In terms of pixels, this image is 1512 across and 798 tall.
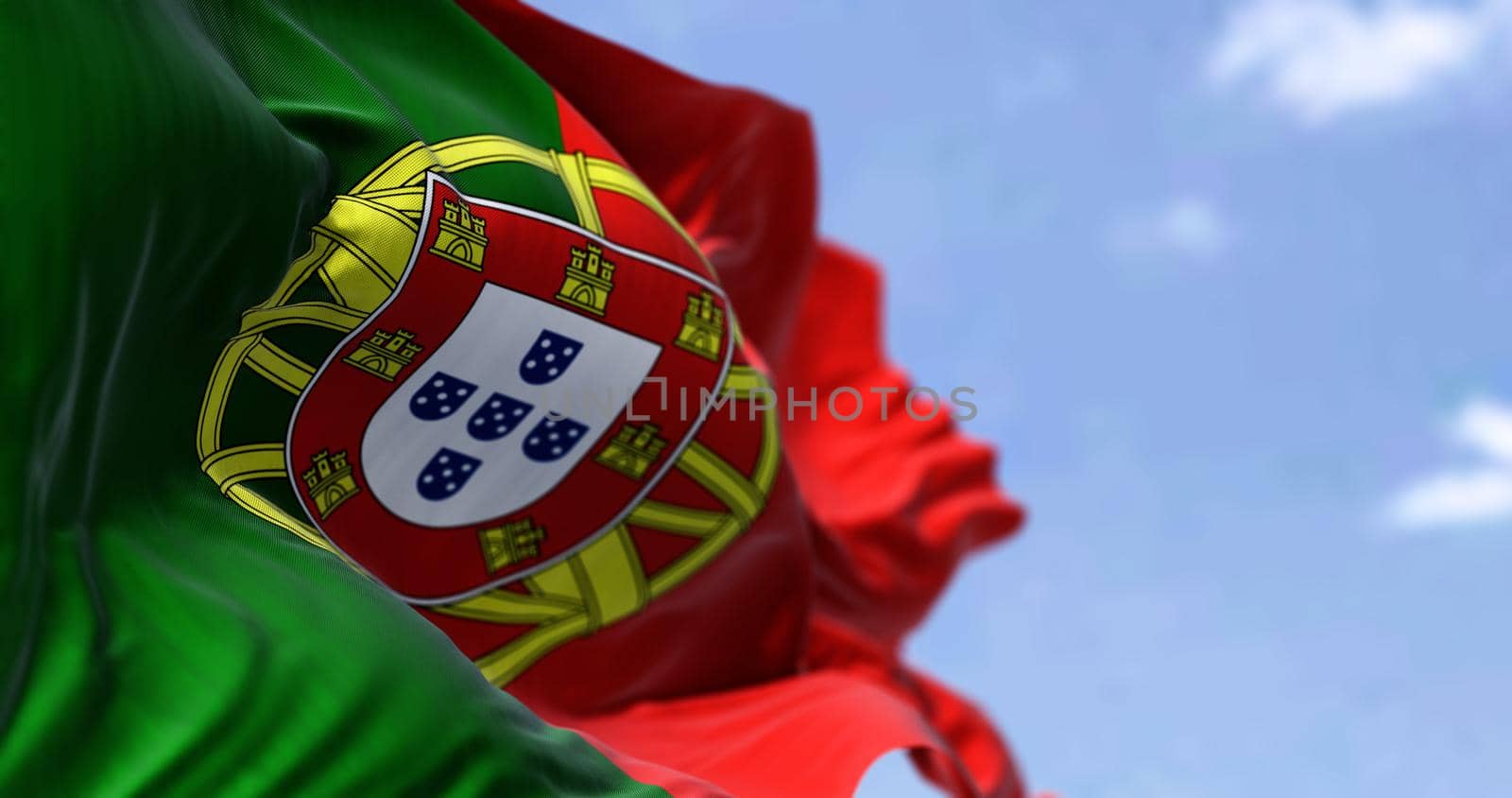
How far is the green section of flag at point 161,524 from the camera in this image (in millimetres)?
488

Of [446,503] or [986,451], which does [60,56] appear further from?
[986,451]

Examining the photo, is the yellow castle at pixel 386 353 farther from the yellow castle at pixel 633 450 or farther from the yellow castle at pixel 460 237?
the yellow castle at pixel 633 450

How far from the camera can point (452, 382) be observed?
840mm

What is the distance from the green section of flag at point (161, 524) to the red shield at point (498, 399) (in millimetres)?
150

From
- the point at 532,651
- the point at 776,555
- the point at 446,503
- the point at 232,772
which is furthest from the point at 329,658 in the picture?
the point at 776,555

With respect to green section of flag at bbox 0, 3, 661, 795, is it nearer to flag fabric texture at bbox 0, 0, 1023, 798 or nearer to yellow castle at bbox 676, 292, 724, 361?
flag fabric texture at bbox 0, 0, 1023, 798

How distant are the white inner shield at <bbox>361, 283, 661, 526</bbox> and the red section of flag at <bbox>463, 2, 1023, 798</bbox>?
0.08 meters

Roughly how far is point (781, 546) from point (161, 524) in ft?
1.94

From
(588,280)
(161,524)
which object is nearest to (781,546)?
(588,280)

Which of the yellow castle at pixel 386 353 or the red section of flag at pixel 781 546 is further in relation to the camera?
the red section of flag at pixel 781 546

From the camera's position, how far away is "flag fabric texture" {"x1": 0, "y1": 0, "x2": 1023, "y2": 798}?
1.68 feet

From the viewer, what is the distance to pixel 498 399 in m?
0.87

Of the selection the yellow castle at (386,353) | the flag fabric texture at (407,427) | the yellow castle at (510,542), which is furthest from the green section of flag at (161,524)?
the yellow castle at (510,542)

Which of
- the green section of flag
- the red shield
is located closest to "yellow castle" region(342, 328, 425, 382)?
the red shield
